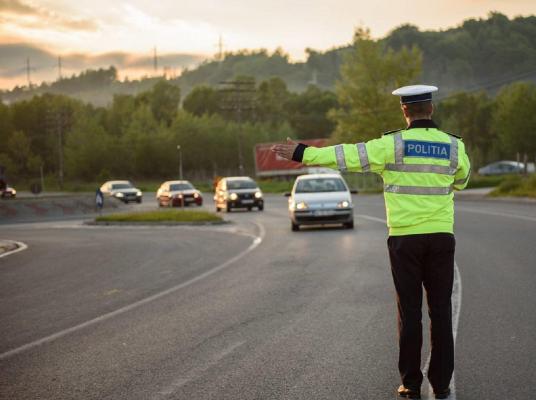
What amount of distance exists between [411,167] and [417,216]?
33 centimetres

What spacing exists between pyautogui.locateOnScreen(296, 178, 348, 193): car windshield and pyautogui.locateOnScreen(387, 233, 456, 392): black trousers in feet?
64.2

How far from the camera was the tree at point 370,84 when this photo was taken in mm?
68812

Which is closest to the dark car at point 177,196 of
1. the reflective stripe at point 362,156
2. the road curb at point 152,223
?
the road curb at point 152,223

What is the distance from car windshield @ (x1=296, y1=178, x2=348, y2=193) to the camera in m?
25.5

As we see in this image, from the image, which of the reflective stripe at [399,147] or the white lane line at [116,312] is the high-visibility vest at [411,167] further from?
the white lane line at [116,312]

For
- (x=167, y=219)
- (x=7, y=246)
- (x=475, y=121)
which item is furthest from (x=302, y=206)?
(x=475, y=121)

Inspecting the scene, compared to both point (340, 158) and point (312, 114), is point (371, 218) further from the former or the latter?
A: point (312, 114)

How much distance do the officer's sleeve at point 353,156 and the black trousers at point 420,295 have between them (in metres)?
0.51

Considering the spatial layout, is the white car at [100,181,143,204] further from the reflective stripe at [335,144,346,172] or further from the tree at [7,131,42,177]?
the tree at [7,131,42,177]

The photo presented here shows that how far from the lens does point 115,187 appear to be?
→ 6081 centimetres

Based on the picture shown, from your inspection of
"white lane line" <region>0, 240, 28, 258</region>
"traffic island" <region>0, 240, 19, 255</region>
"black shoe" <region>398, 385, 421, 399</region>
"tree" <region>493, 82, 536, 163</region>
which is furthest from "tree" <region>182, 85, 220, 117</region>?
"black shoe" <region>398, 385, 421, 399</region>

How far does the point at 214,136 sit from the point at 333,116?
6220 centimetres

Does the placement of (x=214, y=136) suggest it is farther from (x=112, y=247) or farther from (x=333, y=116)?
(x=112, y=247)

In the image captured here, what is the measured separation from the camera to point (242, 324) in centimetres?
896
